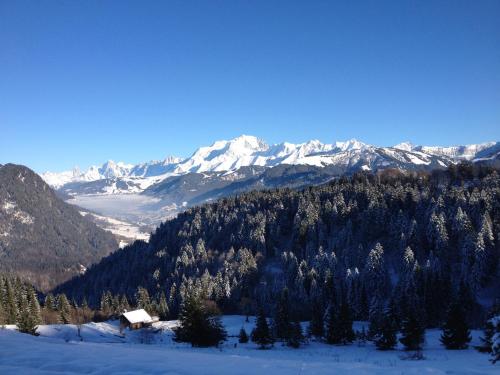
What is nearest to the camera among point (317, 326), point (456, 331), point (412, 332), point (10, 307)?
point (456, 331)

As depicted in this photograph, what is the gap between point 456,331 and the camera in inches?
2227

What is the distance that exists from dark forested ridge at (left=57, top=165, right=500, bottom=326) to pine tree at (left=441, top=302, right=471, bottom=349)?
4.80 meters

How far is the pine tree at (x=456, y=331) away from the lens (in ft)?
184

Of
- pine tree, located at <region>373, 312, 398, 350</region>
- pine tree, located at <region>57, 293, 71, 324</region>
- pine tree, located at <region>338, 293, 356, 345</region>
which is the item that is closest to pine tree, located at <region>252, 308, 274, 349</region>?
pine tree, located at <region>338, 293, 356, 345</region>

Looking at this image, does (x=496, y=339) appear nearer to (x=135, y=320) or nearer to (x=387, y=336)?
(x=387, y=336)

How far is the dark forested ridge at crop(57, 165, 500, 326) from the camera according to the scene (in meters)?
103

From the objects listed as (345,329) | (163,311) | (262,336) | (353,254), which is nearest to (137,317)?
(163,311)

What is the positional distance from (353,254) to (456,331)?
8007 cm

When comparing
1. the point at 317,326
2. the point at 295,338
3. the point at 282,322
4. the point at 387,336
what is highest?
the point at 387,336

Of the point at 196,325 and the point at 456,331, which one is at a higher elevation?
the point at 196,325

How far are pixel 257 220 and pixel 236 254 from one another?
69.7ft

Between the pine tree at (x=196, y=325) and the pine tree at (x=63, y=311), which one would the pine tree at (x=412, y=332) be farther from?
the pine tree at (x=63, y=311)

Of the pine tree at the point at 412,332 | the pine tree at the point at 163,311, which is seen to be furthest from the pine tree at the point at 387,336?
the pine tree at the point at 163,311

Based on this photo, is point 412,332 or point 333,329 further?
point 333,329
